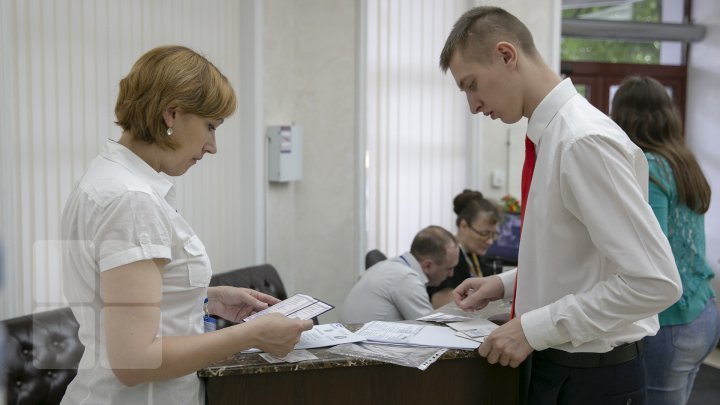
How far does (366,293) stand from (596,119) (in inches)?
→ 77.8

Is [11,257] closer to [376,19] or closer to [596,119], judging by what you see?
[596,119]

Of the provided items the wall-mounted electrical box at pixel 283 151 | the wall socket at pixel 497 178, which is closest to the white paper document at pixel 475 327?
the wall-mounted electrical box at pixel 283 151

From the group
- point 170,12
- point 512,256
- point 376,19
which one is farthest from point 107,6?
point 512,256

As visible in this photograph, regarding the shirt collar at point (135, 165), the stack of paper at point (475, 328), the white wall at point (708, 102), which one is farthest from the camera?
the white wall at point (708, 102)

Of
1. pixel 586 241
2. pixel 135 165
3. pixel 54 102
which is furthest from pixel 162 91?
pixel 54 102

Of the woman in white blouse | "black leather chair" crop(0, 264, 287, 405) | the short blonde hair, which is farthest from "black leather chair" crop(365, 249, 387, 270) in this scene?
the short blonde hair

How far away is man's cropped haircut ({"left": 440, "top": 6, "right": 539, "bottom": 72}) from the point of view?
174cm

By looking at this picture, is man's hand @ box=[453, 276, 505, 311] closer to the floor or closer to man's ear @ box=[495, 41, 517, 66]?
man's ear @ box=[495, 41, 517, 66]

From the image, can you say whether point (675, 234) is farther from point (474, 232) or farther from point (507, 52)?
point (474, 232)

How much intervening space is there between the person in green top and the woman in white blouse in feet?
4.39

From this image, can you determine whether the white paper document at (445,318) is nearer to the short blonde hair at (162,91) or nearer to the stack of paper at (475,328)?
the stack of paper at (475,328)

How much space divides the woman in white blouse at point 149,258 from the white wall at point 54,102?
169 centimetres

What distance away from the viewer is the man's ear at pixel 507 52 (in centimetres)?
172

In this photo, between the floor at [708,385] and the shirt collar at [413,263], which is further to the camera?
the floor at [708,385]
